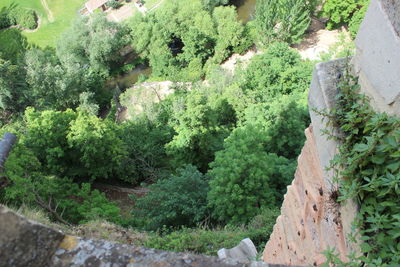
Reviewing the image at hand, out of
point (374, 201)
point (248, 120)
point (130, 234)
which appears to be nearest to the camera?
point (374, 201)

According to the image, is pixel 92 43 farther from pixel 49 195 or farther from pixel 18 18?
pixel 49 195

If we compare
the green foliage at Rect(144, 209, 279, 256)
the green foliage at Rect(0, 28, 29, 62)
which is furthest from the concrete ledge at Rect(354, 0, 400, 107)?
the green foliage at Rect(0, 28, 29, 62)

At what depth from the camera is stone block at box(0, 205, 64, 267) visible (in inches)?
72.4

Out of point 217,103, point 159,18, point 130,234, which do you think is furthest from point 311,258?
point 159,18

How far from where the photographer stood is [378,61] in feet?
8.02

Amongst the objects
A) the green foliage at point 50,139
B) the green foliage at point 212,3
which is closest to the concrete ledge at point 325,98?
the green foliage at point 50,139

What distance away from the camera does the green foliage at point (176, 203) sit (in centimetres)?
1193

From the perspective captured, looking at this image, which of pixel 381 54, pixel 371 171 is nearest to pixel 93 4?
pixel 381 54

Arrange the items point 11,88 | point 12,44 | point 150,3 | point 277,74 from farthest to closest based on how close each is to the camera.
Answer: point 150,3, point 12,44, point 11,88, point 277,74

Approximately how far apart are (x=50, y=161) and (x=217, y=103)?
8.17 metres

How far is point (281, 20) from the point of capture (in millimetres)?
25219

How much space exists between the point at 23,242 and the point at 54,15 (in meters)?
36.5

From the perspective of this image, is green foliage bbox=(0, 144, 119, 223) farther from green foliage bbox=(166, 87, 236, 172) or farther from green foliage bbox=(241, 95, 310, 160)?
green foliage bbox=(241, 95, 310, 160)

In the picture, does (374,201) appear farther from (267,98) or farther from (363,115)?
(267,98)
